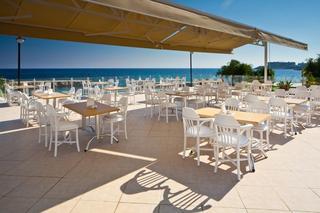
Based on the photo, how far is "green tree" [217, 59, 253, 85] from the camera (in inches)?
500

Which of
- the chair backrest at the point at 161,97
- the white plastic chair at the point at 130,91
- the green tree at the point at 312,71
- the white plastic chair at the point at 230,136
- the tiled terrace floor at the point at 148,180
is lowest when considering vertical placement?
the tiled terrace floor at the point at 148,180

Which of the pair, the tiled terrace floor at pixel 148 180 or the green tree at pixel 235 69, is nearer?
the tiled terrace floor at pixel 148 180

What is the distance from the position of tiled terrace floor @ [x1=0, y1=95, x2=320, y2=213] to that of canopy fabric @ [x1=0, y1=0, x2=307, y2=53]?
203cm

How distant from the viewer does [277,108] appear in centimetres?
532

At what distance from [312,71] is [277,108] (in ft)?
22.7

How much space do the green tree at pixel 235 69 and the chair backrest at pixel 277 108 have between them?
721cm

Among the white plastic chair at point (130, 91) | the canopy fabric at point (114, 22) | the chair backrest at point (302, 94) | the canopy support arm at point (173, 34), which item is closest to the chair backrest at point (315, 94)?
the chair backrest at point (302, 94)

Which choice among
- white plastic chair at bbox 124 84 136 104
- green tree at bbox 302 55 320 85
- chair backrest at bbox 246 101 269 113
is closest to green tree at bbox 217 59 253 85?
green tree at bbox 302 55 320 85

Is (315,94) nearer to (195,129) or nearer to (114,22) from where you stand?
(195,129)

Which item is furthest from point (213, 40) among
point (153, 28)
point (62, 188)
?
point (62, 188)

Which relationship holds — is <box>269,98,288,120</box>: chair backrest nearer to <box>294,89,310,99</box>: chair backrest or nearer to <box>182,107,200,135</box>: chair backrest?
<box>294,89,310,99</box>: chair backrest

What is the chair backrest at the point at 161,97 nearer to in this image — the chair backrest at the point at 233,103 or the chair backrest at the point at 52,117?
the chair backrest at the point at 233,103

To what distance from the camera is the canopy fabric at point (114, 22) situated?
2979 millimetres

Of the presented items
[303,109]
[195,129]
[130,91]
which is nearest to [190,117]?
[195,129]
